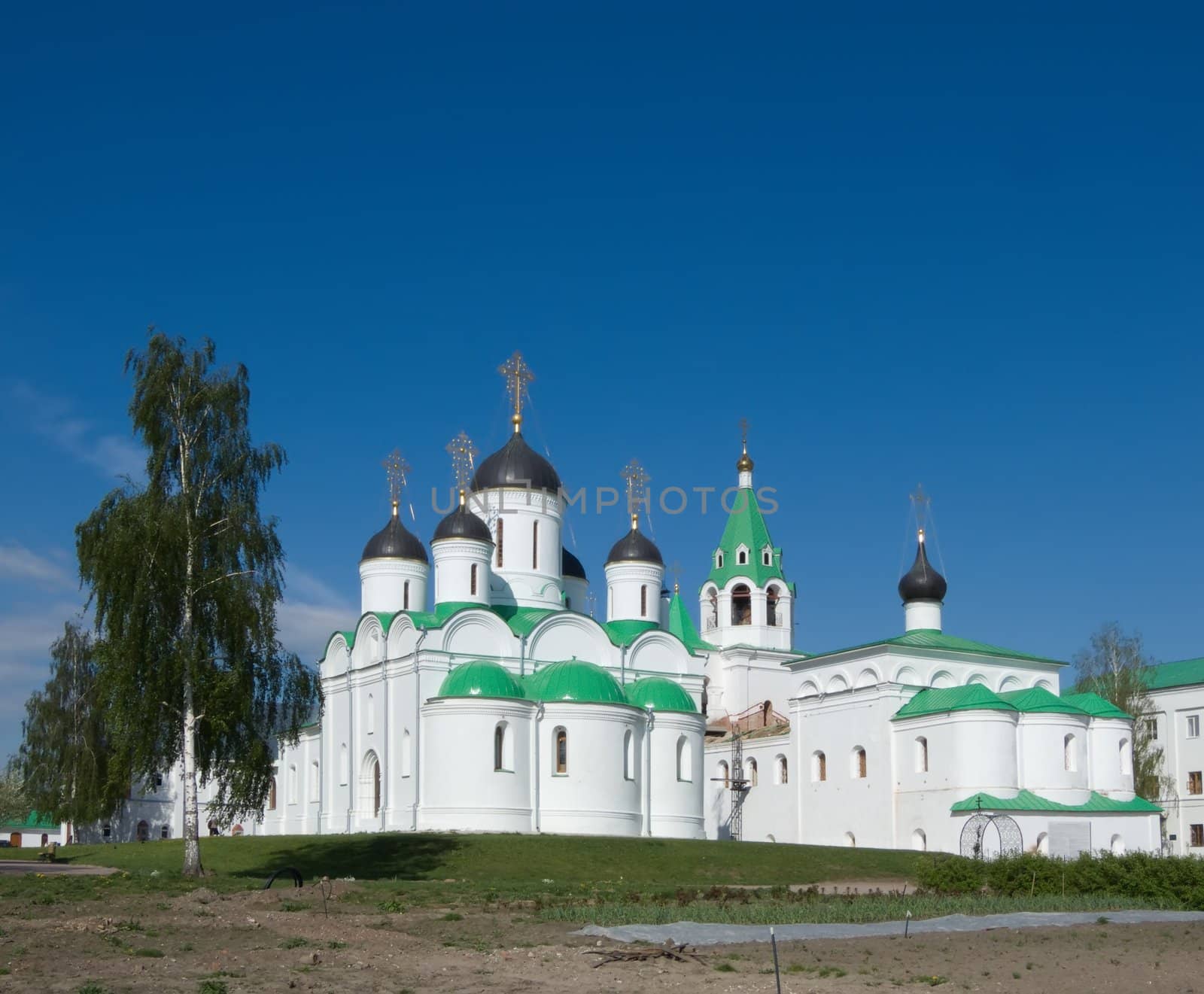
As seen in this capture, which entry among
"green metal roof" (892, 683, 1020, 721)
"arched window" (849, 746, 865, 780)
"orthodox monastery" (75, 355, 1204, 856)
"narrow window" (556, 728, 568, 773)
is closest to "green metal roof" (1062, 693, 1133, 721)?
"orthodox monastery" (75, 355, 1204, 856)

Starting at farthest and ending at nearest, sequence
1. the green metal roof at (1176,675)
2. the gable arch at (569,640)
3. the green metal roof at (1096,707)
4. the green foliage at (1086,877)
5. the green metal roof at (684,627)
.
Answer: the green metal roof at (684,627)
the green metal roof at (1176,675)
the gable arch at (569,640)
the green metal roof at (1096,707)
the green foliage at (1086,877)

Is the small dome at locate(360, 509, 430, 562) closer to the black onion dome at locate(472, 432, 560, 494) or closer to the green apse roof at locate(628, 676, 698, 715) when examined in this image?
the black onion dome at locate(472, 432, 560, 494)

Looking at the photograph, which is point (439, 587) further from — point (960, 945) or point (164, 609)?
point (960, 945)

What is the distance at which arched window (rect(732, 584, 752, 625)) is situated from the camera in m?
58.7

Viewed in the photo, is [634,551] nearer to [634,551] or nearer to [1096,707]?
[634,551]

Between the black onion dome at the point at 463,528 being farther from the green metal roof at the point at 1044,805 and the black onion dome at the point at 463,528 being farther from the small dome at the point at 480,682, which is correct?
the green metal roof at the point at 1044,805

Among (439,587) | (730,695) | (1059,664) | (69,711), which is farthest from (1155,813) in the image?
(69,711)

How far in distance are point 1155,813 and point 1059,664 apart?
721 cm

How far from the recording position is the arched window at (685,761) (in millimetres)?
42406

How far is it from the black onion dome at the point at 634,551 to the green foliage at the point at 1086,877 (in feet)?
85.0

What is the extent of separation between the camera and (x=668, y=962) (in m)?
14.2

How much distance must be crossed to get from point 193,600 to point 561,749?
17.1 metres

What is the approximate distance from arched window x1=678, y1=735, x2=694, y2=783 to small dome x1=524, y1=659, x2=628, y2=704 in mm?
2694

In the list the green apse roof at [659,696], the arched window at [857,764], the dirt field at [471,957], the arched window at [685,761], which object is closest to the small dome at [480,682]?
the green apse roof at [659,696]
